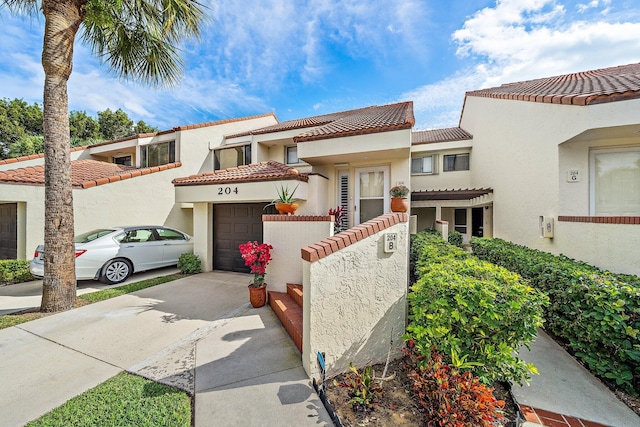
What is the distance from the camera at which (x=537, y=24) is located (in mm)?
8156

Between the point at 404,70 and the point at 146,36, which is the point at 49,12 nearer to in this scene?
the point at 146,36

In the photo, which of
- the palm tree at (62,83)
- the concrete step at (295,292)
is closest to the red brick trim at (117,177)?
the palm tree at (62,83)

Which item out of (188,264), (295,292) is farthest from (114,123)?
(295,292)

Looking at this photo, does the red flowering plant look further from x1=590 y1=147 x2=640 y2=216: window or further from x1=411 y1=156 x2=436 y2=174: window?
x1=411 y1=156 x2=436 y2=174: window

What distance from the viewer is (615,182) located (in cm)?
670

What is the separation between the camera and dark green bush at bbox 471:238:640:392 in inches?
122

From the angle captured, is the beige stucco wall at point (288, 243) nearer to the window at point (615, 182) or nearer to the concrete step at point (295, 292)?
the concrete step at point (295, 292)

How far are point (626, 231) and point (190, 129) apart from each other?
17497 mm

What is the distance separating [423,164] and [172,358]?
1590cm

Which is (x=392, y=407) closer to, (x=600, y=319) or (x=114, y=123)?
(x=600, y=319)

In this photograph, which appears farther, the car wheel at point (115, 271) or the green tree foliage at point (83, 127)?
the green tree foliage at point (83, 127)

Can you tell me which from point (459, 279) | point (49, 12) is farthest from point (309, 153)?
point (49, 12)

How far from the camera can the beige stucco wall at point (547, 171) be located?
5543mm

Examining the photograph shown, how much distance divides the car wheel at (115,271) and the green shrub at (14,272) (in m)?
3.03
